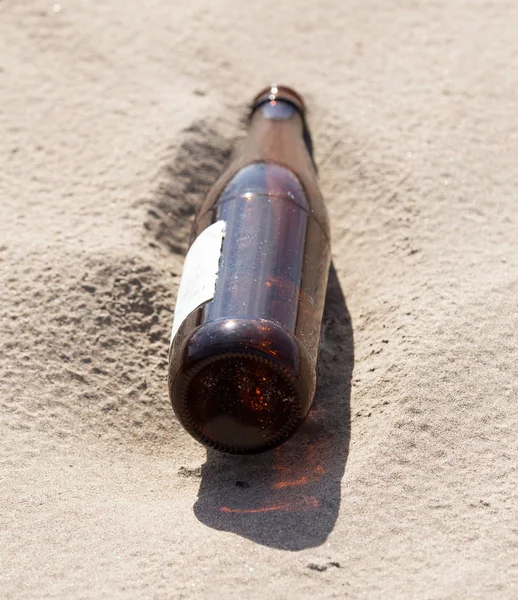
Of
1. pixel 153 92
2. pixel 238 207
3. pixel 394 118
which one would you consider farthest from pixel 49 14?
pixel 238 207

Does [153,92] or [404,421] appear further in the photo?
[153,92]

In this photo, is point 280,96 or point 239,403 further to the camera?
point 280,96

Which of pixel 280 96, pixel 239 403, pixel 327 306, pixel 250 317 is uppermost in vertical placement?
pixel 280 96

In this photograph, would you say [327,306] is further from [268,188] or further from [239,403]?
[239,403]

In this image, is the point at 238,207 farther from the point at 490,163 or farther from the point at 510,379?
the point at 490,163

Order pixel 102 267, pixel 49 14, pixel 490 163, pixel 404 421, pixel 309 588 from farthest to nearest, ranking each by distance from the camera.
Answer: pixel 49 14, pixel 490 163, pixel 102 267, pixel 404 421, pixel 309 588

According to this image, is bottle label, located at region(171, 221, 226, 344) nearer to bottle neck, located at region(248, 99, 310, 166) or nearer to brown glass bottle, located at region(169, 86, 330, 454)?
brown glass bottle, located at region(169, 86, 330, 454)

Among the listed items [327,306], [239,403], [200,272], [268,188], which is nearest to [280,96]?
[268,188]

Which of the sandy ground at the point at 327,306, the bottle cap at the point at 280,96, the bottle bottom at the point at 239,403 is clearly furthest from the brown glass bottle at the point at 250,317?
the bottle cap at the point at 280,96
